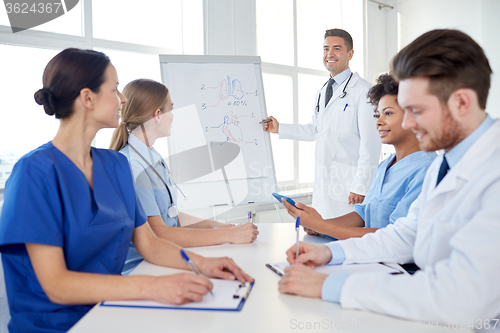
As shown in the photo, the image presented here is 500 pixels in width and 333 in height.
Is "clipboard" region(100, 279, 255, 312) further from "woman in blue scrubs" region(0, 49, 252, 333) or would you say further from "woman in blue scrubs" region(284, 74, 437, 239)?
"woman in blue scrubs" region(284, 74, 437, 239)

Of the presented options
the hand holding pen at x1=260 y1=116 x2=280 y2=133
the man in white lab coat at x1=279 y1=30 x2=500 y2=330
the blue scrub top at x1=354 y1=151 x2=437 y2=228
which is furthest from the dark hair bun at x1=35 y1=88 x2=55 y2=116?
the hand holding pen at x1=260 y1=116 x2=280 y2=133

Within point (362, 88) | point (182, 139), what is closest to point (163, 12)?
point (182, 139)

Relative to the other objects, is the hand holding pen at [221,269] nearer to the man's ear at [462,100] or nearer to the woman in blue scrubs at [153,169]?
the woman in blue scrubs at [153,169]

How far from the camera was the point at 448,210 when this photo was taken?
34.8 inches

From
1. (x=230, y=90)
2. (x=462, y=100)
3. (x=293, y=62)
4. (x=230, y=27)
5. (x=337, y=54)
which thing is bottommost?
(x=462, y=100)

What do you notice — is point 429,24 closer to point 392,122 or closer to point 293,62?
point 293,62

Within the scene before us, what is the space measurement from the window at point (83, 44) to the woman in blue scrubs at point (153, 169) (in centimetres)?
115

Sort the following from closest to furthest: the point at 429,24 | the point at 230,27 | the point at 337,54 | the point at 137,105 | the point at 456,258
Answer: the point at 456,258, the point at 137,105, the point at 337,54, the point at 230,27, the point at 429,24

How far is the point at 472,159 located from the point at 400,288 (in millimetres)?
353

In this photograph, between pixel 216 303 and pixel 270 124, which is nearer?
pixel 216 303

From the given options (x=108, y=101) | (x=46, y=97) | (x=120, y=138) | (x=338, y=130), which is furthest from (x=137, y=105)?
(x=338, y=130)

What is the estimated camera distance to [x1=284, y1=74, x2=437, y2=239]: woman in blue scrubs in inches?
56.0

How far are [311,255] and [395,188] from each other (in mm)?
604

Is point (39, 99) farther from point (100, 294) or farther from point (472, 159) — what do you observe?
point (472, 159)
